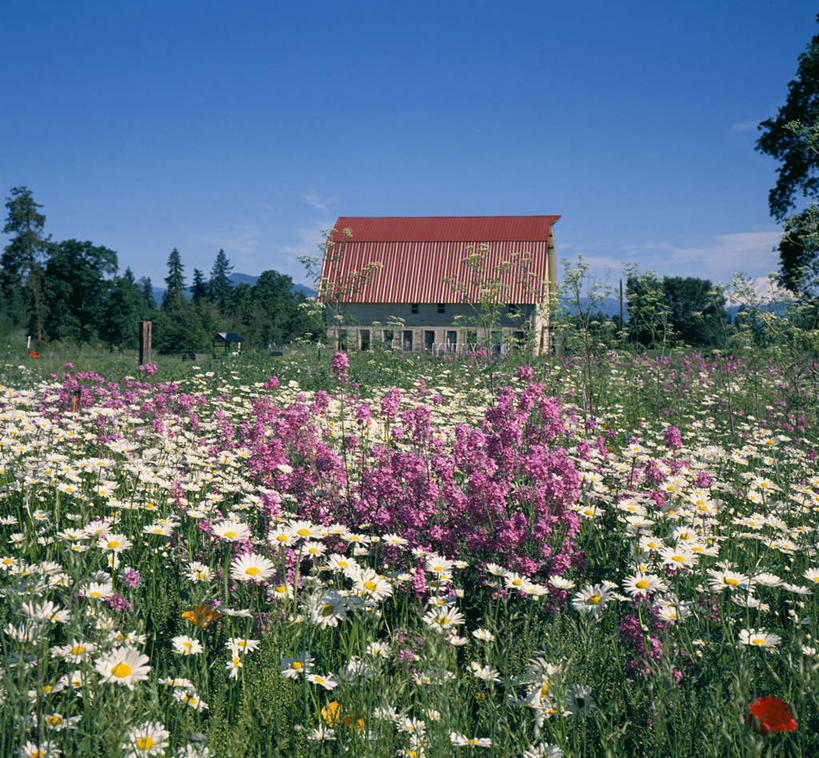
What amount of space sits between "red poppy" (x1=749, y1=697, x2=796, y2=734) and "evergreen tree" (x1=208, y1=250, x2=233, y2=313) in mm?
114442

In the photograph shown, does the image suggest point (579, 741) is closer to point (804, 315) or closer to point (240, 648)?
point (240, 648)

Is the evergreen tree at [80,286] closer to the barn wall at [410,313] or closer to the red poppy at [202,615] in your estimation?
the barn wall at [410,313]

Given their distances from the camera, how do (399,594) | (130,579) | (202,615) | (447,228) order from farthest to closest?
(447,228)
(399,594)
(130,579)
(202,615)

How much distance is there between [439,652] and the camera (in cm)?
194

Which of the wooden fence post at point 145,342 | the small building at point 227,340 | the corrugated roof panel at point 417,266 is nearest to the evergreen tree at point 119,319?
the small building at point 227,340

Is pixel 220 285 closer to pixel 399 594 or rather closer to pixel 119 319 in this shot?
pixel 119 319

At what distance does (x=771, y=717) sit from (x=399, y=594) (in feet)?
7.24

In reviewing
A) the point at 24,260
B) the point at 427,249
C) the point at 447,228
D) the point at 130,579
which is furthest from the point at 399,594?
the point at 24,260

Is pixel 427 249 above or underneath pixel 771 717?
above

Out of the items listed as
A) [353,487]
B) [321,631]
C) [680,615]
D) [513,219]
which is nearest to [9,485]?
[353,487]

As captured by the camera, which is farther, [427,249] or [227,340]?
[227,340]

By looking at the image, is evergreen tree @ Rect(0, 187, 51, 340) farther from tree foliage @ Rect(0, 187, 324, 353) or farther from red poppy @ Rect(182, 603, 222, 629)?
red poppy @ Rect(182, 603, 222, 629)

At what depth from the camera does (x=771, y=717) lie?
4.71 ft

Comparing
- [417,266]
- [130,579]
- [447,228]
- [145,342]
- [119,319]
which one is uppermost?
[447,228]
